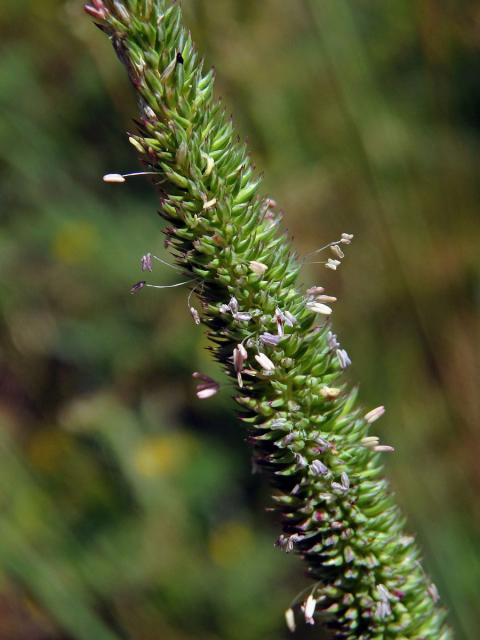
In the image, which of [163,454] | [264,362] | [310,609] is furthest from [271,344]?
[163,454]

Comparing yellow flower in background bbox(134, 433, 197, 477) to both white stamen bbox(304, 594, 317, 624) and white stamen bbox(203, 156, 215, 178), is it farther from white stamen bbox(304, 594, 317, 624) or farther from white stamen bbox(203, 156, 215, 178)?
white stamen bbox(203, 156, 215, 178)

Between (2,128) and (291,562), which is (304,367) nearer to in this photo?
(291,562)

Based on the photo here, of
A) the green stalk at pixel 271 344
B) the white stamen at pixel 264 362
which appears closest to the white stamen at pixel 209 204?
the green stalk at pixel 271 344

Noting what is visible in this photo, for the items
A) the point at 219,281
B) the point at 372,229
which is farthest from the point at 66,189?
the point at 219,281

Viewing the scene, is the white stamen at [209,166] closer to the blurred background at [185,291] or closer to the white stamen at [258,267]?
the white stamen at [258,267]

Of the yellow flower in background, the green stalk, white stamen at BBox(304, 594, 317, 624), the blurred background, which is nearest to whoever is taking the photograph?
the green stalk

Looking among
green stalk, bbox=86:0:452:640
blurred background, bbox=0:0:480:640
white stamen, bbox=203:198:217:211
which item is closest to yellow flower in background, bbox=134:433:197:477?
blurred background, bbox=0:0:480:640
